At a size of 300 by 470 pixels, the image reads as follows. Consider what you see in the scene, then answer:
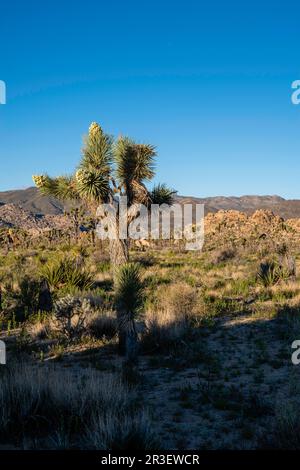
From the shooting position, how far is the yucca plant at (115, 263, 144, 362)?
7.44 meters

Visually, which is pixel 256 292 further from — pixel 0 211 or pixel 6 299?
pixel 0 211

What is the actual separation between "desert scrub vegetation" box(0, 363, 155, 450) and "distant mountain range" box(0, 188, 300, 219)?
96.9 metres

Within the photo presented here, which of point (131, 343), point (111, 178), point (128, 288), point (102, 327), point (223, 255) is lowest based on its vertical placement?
point (102, 327)

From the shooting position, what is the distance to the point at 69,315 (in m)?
9.04

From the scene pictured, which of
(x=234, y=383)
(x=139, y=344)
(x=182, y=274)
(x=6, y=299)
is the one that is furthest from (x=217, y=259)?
(x=234, y=383)

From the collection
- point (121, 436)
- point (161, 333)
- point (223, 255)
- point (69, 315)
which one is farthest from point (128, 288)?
point (223, 255)

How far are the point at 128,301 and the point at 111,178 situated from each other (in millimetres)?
2515

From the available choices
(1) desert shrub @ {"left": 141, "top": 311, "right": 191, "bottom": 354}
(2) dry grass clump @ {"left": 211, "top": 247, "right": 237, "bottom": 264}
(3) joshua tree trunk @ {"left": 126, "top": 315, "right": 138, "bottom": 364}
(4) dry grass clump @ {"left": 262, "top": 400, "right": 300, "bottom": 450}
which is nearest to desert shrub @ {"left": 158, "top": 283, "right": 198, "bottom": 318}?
(1) desert shrub @ {"left": 141, "top": 311, "right": 191, "bottom": 354}

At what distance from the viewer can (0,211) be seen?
8919 centimetres

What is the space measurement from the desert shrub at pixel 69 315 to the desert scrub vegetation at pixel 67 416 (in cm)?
350

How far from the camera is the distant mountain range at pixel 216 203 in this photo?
113m

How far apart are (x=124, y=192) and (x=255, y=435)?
5.27 m

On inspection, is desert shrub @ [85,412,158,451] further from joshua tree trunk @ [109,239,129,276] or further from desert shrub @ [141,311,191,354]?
joshua tree trunk @ [109,239,129,276]

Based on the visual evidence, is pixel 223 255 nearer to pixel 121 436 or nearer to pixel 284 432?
pixel 284 432
